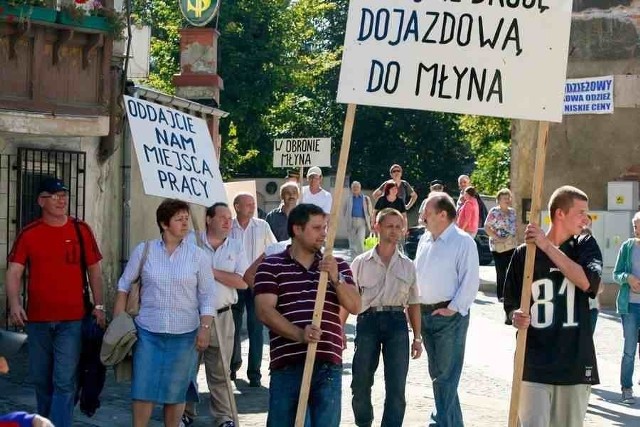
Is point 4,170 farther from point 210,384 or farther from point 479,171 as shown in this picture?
point 479,171

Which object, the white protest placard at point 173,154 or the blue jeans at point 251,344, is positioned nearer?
the white protest placard at point 173,154

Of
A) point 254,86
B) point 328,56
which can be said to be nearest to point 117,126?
point 254,86

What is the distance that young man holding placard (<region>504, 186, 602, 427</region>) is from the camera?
7184 millimetres

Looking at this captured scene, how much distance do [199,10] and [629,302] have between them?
32.9 ft

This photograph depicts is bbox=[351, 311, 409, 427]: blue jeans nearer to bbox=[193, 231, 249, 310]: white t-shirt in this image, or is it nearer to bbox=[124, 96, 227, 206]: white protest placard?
bbox=[193, 231, 249, 310]: white t-shirt

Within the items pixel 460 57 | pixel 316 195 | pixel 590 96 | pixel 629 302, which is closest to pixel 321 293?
pixel 460 57

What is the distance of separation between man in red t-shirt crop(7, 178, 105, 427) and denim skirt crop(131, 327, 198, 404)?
1.75 ft

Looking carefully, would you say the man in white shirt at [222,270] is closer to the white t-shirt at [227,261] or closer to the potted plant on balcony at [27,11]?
the white t-shirt at [227,261]

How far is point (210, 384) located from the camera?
1004 cm

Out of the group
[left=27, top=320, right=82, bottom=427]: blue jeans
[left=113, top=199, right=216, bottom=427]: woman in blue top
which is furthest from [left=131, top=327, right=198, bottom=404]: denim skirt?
[left=27, top=320, right=82, bottom=427]: blue jeans

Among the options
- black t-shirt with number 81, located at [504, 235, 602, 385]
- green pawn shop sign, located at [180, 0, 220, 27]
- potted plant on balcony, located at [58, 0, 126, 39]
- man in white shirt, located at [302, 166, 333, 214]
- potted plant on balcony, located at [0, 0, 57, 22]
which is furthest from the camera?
green pawn shop sign, located at [180, 0, 220, 27]

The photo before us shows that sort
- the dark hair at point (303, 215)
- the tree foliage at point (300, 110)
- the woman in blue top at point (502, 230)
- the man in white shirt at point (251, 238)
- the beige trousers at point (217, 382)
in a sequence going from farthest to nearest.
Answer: the tree foliage at point (300, 110) < the woman in blue top at point (502, 230) < the man in white shirt at point (251, 238) < the beige trousers at point (217, 382) < the dark hair at point (303, 215)

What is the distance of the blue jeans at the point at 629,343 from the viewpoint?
1184cm

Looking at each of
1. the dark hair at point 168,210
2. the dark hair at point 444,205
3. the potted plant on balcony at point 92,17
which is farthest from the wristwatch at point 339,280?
the potted plant on balcony at point 92,17
